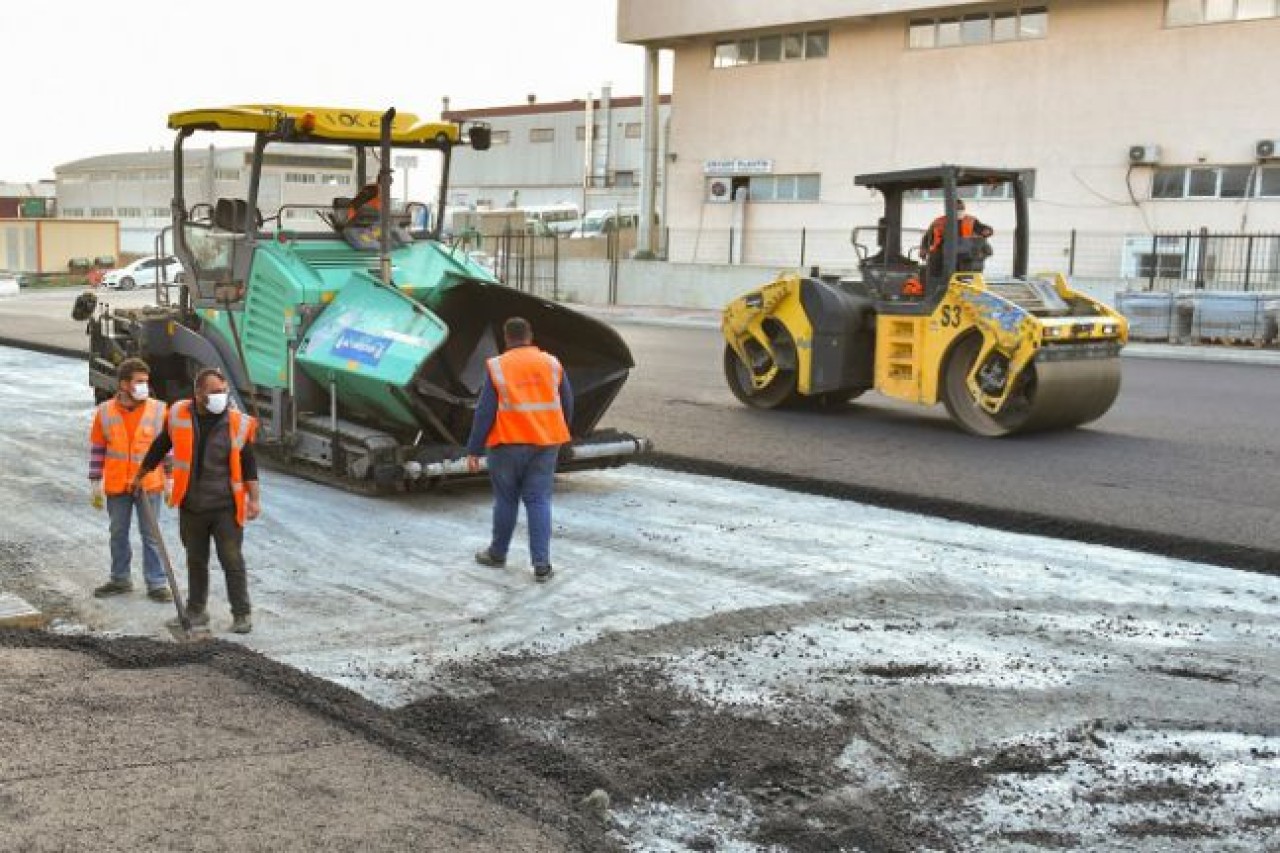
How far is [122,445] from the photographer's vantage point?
6.73 meters

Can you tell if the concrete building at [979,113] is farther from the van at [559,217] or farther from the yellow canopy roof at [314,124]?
the yellow canopy roof at [314,124]

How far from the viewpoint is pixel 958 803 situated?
4.39m

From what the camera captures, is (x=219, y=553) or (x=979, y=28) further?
(x=979, y=28)

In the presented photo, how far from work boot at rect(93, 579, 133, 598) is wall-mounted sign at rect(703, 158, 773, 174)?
28.4 metres

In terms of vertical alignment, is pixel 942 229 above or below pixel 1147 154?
below

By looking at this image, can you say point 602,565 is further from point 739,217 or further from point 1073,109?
point 739,217

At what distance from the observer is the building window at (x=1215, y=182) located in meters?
26.0

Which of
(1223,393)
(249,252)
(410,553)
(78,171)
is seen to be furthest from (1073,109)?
(78,171)

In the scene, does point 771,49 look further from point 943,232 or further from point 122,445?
point 122,445

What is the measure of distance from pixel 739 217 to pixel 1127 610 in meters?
28.5

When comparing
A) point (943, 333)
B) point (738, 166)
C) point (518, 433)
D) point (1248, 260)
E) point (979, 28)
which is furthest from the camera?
point (738, 166)

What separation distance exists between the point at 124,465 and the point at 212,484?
0.86 metres

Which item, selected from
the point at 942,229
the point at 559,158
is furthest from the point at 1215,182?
the point at 559,158

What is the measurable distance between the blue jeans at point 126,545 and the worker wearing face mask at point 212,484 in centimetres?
54
